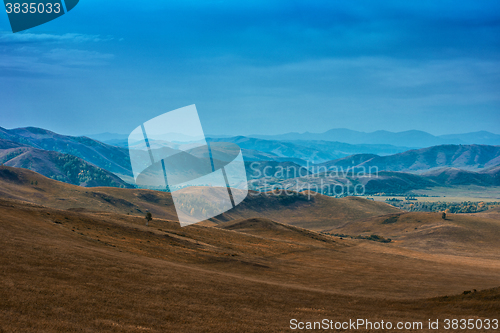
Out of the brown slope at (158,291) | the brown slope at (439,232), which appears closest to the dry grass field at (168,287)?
the brown slope at (158,291)

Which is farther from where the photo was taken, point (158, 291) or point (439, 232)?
point (439, 232)

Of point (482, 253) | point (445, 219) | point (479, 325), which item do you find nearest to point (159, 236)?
point (479, 325)

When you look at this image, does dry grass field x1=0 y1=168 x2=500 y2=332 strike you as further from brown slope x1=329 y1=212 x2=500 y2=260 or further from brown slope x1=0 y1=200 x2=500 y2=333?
brown slope x1=329 y1=212 x2=500 y2=260

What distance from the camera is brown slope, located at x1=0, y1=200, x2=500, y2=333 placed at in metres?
20.5

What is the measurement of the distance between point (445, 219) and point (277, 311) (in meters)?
173

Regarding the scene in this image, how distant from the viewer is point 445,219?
171250 millimetres

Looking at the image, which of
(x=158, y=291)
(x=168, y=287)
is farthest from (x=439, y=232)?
(x=158, y=291)

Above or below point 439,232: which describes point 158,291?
above

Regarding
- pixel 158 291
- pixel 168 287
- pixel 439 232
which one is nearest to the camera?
pixel 158 291

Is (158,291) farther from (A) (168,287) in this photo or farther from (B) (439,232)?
(B) (439,232)

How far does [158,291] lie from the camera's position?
27438mm

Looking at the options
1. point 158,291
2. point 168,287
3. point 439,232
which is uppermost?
point 158,291

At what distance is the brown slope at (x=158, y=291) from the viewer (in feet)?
67.3

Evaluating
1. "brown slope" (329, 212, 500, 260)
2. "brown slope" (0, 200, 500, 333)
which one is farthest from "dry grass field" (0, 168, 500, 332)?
"brown slope" (329, 212, 500, 260)
